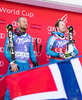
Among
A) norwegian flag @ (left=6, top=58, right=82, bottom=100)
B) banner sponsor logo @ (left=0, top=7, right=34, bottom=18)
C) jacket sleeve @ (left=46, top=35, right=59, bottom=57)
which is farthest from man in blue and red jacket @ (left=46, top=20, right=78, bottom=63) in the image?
norwegian flag @ (left=6, top=58, right=82, bottom=100)

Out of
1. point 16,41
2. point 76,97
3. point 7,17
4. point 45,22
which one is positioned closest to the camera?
point 76,97

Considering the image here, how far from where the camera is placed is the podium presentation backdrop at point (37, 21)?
4.11 metres

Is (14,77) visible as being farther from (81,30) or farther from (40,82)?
(81,30)

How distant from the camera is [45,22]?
14.6ft

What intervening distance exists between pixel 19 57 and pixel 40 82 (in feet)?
2.61

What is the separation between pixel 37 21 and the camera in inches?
173

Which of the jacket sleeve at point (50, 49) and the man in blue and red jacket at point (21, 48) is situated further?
the jacket sleeve at point (50, 49)

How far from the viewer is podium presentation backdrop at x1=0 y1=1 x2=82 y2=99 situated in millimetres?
4109

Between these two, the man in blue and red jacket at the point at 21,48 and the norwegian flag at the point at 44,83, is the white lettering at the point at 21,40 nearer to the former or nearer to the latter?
the man in blue and red jacket at the point at 21,48

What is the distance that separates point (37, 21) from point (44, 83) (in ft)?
5.68

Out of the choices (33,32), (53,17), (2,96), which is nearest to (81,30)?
(53,17)

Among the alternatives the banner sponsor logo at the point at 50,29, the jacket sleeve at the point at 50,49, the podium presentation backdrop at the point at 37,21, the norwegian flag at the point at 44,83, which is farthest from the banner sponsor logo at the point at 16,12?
the norwegian flag at the point at 44,83

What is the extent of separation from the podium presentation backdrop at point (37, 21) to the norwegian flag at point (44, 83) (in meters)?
1.10

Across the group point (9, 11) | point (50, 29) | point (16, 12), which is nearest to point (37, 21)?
point (50, 29)
